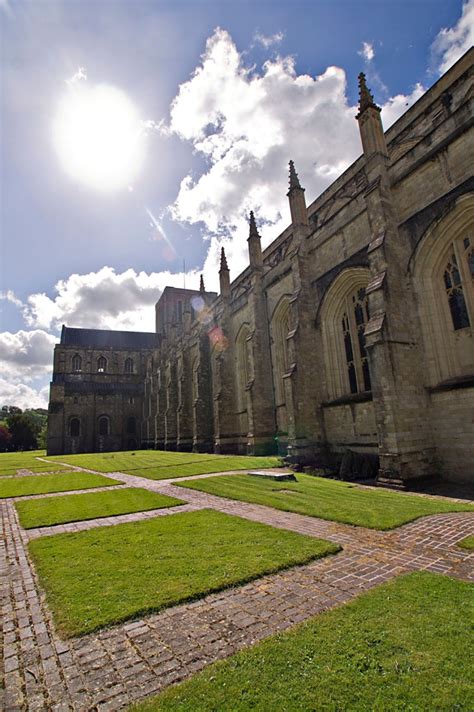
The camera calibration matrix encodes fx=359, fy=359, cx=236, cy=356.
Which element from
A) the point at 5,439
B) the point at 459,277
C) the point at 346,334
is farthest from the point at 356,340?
the point at 5,439

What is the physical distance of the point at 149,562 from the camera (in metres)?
4.87

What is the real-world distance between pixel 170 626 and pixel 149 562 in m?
1.58

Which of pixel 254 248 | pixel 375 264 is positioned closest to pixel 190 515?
pixel 375 264

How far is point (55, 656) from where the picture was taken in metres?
3.02

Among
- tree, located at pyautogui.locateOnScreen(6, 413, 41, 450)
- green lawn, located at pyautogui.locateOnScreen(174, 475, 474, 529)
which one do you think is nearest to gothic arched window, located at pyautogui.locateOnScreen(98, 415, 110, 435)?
tree, located at pyautogui.locateOnScreen(6, 413, 41, 450)

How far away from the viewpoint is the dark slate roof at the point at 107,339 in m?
59.1

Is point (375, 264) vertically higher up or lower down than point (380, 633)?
higher up

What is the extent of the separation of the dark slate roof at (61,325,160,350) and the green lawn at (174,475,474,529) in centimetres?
5101

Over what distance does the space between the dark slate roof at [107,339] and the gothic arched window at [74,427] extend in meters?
13.7

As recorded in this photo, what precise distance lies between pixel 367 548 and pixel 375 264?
32.6ft

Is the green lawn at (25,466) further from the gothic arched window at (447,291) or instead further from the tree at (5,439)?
the tree at (5,439)

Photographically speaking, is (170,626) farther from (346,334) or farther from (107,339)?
(107,339)

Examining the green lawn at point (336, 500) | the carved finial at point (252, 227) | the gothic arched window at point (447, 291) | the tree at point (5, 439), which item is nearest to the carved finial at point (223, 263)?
the carved finial at point (252, 227)

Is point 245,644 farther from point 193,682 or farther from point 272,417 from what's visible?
point 272,417
